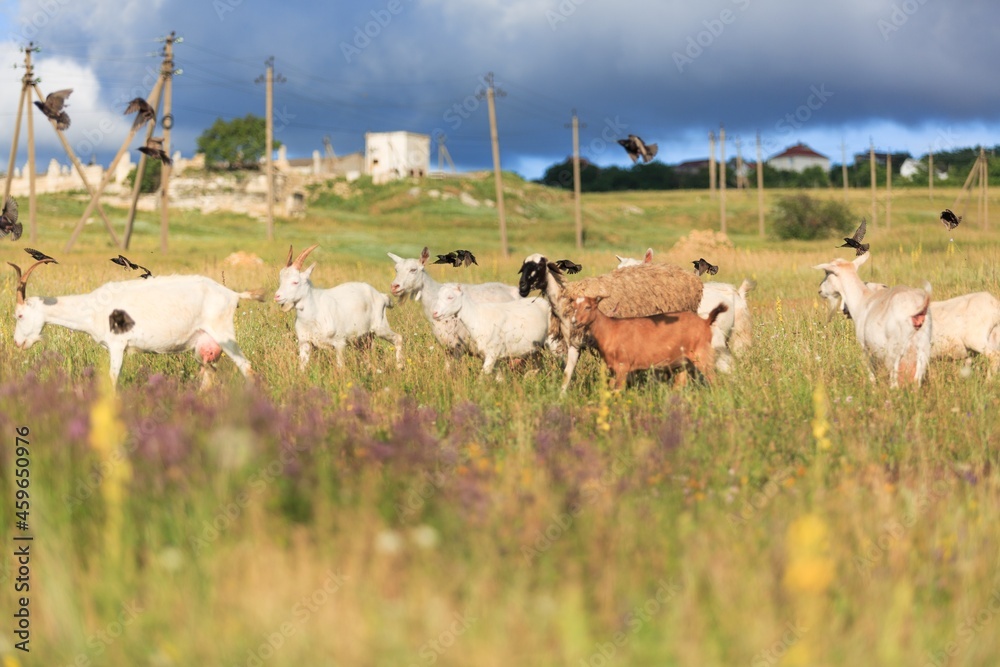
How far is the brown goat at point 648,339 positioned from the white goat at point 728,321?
929 millimetres

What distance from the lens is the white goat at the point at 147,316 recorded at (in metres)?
7.76

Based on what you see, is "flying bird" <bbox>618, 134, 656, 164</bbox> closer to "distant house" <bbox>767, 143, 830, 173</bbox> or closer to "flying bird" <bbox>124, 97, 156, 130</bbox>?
"flying bird" <bbox>124, 97, 156, 130</bbox>

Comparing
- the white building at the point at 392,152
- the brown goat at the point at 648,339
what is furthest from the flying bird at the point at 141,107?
the white building at the point at 392,152

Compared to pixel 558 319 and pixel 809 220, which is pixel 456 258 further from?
pixel 809 220

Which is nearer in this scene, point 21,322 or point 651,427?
point 651,427

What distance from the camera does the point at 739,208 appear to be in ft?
274

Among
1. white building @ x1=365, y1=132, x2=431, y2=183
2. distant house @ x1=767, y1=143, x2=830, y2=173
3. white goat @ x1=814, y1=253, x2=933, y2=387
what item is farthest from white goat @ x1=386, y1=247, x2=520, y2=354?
distant house @ x1=767, y1=143, x2=830, y2=173

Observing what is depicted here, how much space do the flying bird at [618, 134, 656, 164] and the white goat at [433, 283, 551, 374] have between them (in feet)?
16.7

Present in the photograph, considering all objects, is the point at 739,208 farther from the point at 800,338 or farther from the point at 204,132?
the point at 800,338

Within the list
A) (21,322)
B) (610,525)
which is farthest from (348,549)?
(21,322)

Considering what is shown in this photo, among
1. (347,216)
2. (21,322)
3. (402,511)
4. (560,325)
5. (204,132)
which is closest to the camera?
(402,511)

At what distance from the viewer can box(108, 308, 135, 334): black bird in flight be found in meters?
7.68

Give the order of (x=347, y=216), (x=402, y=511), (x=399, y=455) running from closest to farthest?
(x=402, y=511)
(x=399, y=455)
(x=347, y=216)

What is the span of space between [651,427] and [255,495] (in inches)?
136
